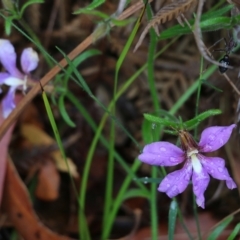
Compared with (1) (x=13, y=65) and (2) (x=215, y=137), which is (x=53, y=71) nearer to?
(1) (x=13, y=65)

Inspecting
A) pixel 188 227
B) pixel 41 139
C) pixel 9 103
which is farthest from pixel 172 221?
pixel 41 139

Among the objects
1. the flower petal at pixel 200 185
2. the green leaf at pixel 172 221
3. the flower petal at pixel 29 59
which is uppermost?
the flower petal at pixel 29 59

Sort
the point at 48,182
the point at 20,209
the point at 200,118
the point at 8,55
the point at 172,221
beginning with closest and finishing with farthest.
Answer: the point at 200,118
the point at 172,221
the point at 8,55
the point at 20,209
the point at 48,182

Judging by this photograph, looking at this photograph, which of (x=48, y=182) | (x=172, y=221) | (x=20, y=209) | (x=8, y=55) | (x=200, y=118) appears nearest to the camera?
(x=200, y=118)

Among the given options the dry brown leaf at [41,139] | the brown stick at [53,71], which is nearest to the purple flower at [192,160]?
the brown stick at [53,71]

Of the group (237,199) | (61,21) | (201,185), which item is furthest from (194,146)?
(61,21)

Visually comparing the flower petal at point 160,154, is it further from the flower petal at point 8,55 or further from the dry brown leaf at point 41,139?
the dry brown leaf at point 41,139

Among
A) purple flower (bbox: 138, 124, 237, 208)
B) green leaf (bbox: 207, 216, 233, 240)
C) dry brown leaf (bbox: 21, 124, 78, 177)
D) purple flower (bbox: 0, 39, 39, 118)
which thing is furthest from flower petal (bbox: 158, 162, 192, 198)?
dry brown leaf (bbox: 21, 124, 78, 177)

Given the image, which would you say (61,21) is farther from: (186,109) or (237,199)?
(237,199)
